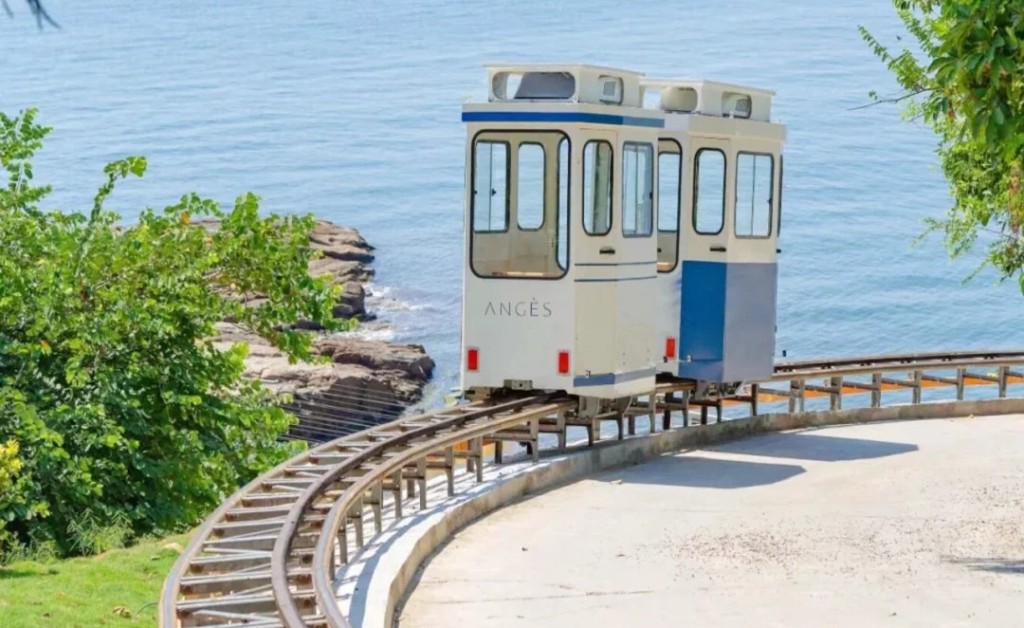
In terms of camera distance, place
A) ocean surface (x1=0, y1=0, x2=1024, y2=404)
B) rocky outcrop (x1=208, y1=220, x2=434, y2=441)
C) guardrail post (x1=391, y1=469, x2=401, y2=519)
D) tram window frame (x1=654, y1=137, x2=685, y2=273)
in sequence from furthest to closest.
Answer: ocean surface (x1=0, y1=0, x2=1024, y2=404) → rocky outcrop (x1=208, y1=220, x2=434, y2=441) → tram window frame (x1=654, y1=137, x2=685, y2=273) → guardrail post (x1=391, y1=469, x2=401, y2=519)

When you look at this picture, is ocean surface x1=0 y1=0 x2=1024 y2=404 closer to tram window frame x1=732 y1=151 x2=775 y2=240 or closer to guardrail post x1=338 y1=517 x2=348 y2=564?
tram window frame x1=732 y1=151 x2=775 y2=240

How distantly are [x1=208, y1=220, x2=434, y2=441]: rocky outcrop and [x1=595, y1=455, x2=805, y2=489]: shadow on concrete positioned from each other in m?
14.6

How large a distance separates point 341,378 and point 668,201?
20.0 metres

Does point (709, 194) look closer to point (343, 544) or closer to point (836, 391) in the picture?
point (836, 391)

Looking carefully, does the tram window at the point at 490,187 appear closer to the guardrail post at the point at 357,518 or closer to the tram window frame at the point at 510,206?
the tram window frame at the point at 510,206

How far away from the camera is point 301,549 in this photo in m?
13.0

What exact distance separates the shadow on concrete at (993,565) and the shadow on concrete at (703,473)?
3697 mm

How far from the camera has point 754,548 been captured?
15.2 meters

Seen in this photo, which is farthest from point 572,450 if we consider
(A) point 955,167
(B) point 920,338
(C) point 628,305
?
(B) point 920,338

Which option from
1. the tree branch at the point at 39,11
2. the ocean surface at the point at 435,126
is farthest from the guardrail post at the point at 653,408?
the ocean surface at the point at 435,126

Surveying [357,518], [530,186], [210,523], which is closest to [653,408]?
[530,186]

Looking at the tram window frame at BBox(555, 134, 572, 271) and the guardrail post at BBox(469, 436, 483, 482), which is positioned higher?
the tram window frame at BBox(555, 134, 572, 271)

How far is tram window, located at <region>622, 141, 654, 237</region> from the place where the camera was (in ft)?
62.2

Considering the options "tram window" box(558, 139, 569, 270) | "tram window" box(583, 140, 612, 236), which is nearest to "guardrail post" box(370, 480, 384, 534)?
"tram window" box(558, 139, 569, 270)
